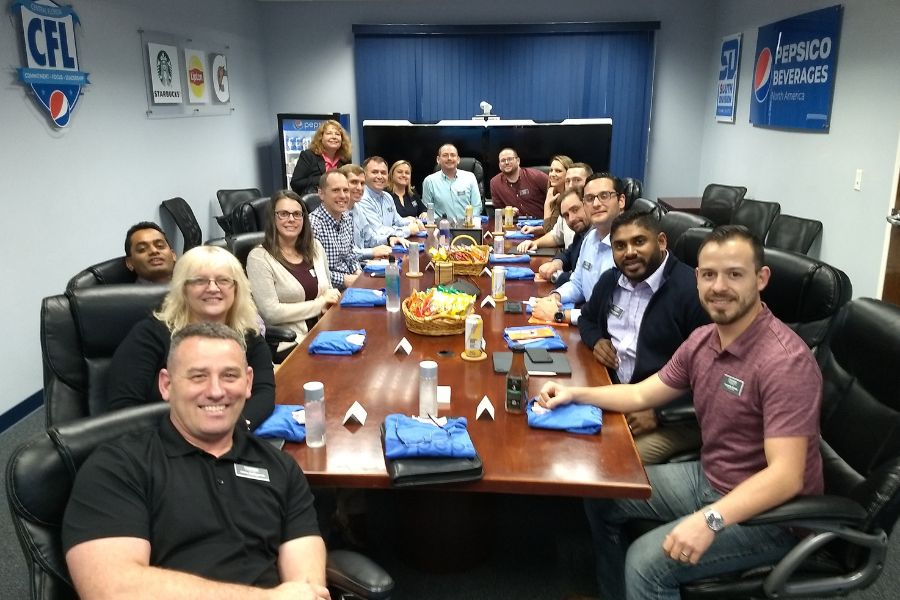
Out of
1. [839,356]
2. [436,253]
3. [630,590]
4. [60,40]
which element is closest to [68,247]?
[60,40]

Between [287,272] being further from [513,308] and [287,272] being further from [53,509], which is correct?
[53,509]

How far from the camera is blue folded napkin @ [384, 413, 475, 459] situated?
1.63 m

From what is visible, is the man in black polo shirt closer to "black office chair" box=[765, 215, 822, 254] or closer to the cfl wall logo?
the cfl wall logo

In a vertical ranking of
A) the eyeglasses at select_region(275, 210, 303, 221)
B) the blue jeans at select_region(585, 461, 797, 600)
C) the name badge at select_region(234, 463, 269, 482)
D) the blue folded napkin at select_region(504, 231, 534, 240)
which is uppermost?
the eyeglasses at select_region(275, 210, 303, 221)

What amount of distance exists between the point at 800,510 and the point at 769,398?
274 millimetres

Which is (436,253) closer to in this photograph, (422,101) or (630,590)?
(630,590)

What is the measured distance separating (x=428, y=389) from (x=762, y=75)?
5.26m

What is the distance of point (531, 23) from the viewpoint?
7.56 meters

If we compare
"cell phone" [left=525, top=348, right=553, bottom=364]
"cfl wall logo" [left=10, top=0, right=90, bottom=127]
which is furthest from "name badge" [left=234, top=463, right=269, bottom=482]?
"cfl wall logo" [left=10, top=0, right=90, bottom=127]

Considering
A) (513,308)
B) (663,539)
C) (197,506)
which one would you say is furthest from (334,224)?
(663,539)

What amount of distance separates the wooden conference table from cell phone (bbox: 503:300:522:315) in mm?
80

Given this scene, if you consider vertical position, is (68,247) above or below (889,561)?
above

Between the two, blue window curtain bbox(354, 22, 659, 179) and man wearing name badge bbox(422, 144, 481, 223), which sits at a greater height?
blue window curtain bbox(354, 22, 659, 179)

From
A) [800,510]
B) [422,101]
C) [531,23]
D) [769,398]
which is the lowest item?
[800,510]
